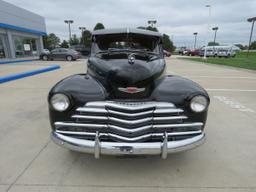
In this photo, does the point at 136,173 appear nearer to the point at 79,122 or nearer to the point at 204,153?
the point at 79,122

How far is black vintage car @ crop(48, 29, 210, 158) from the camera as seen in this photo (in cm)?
198

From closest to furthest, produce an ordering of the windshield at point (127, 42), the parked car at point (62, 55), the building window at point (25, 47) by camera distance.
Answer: the windshield at point (127, 42)
the parked car at point (62, 55)
the building window at point (25, 47)

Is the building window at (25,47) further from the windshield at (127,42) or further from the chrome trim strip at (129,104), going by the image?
the chrome trim strip at (129,104)

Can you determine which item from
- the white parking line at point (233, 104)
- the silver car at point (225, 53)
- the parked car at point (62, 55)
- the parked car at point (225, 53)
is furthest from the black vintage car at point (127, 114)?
the silver car at point (225, 53)

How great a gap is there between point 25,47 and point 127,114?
24.3 metres

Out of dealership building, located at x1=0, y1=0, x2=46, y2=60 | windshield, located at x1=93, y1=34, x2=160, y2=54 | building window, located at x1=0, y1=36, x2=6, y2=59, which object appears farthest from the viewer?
building window, located at x1=0, y1=36, x2=6, y2=59

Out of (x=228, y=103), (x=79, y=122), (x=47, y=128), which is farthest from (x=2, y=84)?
(x=228, y=103)

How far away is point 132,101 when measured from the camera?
2139mm

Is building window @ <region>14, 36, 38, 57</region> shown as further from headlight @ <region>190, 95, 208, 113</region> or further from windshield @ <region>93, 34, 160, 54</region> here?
headlight @ <region>190, 95, 208, 113</region>

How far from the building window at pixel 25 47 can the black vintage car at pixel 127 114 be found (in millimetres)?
21847

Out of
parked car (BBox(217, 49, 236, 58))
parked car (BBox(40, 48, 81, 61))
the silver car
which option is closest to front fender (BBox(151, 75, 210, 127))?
parked car (BBox(40, 48, 81, 61))

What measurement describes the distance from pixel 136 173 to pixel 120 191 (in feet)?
1.21

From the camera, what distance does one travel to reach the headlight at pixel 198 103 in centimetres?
216

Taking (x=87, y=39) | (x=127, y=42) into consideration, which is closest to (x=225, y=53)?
(x=87, y=39)
